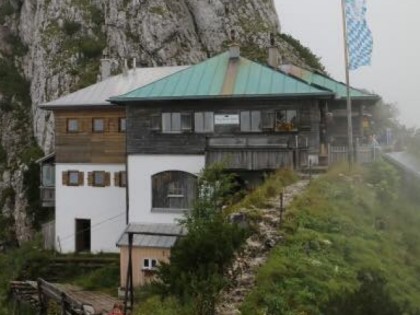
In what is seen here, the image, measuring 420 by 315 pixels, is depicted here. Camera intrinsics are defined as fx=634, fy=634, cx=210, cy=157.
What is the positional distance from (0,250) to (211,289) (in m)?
42.2

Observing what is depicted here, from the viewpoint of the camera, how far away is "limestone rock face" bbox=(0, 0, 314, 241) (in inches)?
2205

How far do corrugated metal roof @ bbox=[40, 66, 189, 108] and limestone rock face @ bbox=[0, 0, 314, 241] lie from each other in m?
18.7

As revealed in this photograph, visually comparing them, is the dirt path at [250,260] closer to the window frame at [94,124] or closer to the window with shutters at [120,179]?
the window with shutters at [120,179]

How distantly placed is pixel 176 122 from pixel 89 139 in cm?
728

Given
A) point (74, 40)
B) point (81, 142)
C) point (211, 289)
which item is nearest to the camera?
point (211, 289)

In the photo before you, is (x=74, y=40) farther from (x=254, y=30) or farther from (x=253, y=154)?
(x=253, y=154)

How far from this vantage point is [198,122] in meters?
27.4

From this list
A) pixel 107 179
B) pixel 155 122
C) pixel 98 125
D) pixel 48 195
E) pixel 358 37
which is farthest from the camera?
pixel 48 195

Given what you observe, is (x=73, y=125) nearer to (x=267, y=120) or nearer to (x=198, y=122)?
(x=198, y=122)

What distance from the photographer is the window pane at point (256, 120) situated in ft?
87.8

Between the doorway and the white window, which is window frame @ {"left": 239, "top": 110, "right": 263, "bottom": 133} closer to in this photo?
the white window

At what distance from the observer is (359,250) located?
615 inches

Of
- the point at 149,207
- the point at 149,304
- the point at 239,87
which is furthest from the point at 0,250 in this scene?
the point at 149,304

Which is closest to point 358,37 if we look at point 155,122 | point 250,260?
point 155,122
